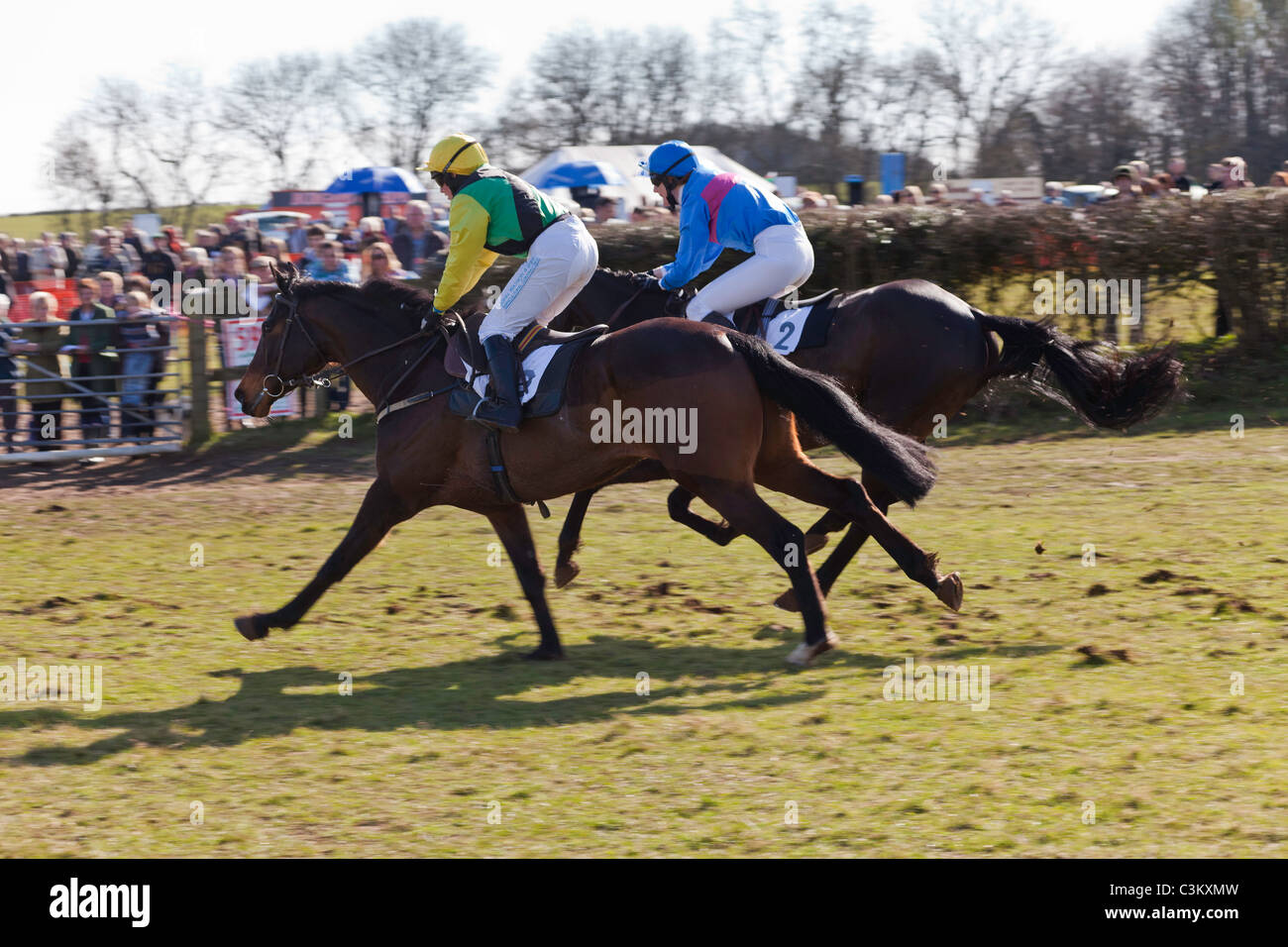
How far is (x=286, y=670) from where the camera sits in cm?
617

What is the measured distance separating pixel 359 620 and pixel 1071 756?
3.66 metres

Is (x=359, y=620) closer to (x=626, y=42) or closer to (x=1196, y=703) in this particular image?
(x=1196, y=703)

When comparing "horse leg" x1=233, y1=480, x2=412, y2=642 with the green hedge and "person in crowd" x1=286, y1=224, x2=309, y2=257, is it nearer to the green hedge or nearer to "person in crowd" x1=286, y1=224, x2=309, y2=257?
the green hedge

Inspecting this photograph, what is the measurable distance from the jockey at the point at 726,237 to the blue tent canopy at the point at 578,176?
1885 centimetres

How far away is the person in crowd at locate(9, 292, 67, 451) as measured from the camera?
1176 cm

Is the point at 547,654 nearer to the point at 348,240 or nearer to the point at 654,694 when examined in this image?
the point at 654,694

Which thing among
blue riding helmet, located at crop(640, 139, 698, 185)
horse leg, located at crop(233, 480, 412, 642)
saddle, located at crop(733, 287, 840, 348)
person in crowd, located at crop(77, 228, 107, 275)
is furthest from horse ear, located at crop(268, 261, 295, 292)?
person in crowd, located at crop(77, 228, 107, 275)

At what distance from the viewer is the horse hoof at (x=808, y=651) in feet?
19.7

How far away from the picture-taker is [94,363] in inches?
468

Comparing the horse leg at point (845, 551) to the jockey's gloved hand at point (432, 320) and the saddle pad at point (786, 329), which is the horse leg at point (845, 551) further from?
the jockey's gloved hand at point (432, 320)

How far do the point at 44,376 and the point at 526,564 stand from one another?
23.7 ft

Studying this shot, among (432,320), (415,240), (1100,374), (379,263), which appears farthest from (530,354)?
(415,240)

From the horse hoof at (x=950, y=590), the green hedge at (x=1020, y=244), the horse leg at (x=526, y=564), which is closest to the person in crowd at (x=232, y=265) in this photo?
the green hedge at (x=1020, y=244)
